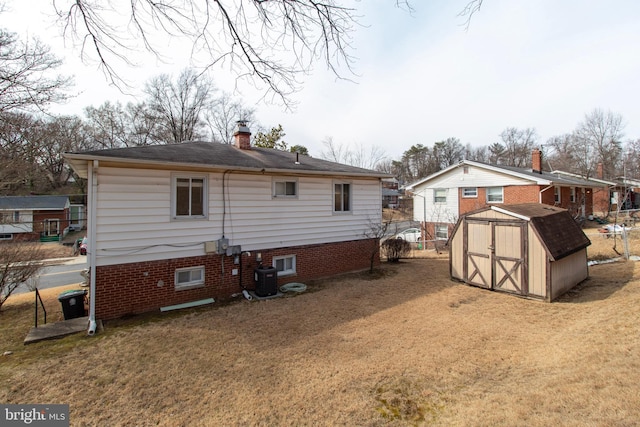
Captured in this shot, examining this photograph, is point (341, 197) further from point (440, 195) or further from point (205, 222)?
point (440, 195)

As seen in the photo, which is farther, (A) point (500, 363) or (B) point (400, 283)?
(B) point (400, 283)

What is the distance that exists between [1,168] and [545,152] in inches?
2388

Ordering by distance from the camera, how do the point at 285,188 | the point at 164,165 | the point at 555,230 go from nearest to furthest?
the point at 164,165
the point at 555,230
the point at 285,188

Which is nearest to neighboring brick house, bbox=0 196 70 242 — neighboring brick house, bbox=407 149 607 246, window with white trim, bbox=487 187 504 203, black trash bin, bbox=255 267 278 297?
black trash bin, bbox=255 267 278 297

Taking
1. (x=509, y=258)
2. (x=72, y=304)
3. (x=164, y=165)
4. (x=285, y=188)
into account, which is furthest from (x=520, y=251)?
(x=72, y=304)

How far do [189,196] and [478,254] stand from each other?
8.89 meters

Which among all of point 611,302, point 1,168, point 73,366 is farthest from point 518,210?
point 1,168

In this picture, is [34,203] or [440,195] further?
[34,203]

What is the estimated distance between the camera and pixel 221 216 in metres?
8.37

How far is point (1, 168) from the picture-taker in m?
11.3

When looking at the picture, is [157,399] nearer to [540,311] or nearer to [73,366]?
[73,366]

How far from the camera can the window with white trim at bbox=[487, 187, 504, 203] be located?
20031mm

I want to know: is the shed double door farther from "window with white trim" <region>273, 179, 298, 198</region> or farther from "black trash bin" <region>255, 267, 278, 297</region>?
"black trash bin" <region>255, 267, 278, 297</region>

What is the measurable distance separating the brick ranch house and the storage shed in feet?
12.2
